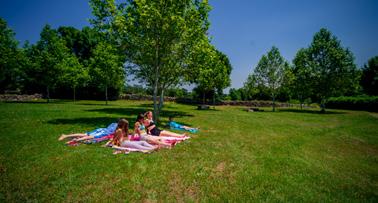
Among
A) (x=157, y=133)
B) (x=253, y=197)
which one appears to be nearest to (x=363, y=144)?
(x=253, y=197)

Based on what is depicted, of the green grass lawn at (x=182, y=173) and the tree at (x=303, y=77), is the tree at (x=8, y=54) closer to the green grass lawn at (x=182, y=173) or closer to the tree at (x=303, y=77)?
the green grass lawn at (x=182, y=173)

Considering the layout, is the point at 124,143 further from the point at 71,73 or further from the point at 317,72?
the point at 317,72

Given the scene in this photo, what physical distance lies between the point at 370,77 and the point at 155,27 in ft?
245

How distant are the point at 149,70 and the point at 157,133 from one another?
30.9 ft

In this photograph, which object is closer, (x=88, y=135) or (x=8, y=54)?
(x=88, y=135)

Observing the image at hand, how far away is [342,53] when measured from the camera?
3781 centimetres

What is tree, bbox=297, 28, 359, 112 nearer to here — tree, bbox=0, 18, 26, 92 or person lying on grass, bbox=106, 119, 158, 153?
person lying on grass, bbox=106, 119, 158, 153

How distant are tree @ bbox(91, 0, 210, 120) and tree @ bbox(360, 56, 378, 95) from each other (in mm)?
65326

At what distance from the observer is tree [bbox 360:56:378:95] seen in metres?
54.5

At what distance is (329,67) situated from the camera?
3875 centimetres

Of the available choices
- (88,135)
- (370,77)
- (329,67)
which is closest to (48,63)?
(88,135)

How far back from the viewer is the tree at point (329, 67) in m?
37.7

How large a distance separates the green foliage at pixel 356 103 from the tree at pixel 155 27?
158 feet

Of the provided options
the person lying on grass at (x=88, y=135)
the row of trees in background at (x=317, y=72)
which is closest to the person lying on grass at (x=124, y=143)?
the person lying on grass at (x=88, y=135)
